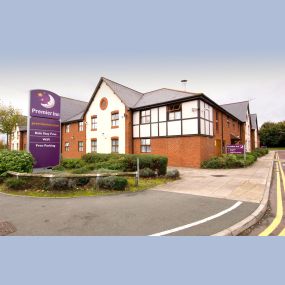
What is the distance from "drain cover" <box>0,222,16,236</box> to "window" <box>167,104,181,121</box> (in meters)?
15.9

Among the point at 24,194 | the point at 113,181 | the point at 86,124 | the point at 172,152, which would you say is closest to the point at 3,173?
the point at 24,194

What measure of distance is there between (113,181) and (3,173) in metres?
5.64

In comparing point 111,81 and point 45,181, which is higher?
point 111,81

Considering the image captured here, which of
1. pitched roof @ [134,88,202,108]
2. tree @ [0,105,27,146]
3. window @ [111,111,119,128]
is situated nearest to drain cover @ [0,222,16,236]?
pitched roof @ [134,88,202,108]

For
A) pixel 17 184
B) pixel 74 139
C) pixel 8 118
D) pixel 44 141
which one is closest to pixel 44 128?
pixel 44 141

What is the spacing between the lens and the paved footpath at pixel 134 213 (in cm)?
445

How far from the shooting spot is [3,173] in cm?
942

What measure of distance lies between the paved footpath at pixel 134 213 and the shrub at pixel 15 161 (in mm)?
2368

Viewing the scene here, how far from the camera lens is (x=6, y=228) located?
461 cm

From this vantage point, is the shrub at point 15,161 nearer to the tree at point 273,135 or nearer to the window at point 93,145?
the window at point 93,145

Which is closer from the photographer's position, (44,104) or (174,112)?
(44,104)

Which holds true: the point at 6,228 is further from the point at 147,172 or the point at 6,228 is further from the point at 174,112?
the point at 174,112

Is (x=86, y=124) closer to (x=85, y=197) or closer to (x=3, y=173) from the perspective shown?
(x=3, y=173)

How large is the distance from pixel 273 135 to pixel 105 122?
245 feet
